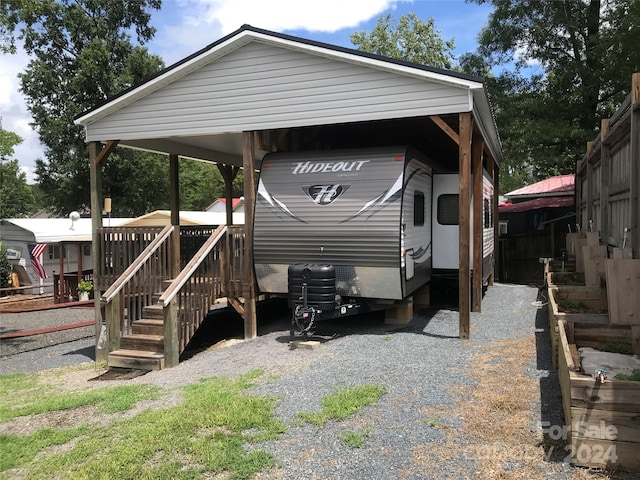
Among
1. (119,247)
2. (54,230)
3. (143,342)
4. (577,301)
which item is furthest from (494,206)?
(54,230)

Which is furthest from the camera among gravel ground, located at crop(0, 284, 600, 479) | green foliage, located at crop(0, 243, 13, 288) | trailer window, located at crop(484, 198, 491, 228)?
green foliage, located at crop(0, 243, 13, 288)

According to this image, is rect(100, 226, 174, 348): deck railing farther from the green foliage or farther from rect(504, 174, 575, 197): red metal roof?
rect(504, 174, 575, 197): red metal roof

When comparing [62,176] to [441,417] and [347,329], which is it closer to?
[347,329]

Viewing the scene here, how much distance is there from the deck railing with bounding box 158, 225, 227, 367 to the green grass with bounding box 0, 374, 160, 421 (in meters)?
1.38

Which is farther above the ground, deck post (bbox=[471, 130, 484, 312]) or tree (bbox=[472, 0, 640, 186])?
tree (bbox=[472, 0, 640, 186])

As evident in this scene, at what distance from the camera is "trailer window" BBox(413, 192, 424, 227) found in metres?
8.62

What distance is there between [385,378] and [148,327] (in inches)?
183

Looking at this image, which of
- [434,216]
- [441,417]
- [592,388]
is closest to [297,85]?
[434,216]

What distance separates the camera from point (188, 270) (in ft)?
28.1

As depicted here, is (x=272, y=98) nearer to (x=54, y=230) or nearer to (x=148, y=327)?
(x=148, y=327)

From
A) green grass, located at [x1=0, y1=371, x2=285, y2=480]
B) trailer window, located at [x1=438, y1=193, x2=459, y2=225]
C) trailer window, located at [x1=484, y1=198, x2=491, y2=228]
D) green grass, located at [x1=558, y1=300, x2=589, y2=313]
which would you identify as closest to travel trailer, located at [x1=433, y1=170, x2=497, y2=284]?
trailer window, located at [x1=438, y1=193, x2=459, y2=225]

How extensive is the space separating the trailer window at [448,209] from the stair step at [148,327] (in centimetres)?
540

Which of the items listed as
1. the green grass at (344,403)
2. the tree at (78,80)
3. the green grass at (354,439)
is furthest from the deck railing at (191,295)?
the tree at (78,80)

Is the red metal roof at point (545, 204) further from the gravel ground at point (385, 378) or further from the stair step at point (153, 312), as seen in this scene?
the stair step at point (153, 312)
